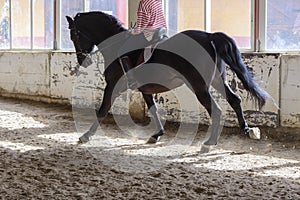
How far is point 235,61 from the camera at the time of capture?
497 centimetres

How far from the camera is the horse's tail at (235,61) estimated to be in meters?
4.95

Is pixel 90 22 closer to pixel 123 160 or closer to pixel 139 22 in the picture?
pixel 139 22

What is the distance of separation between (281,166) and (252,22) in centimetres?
197

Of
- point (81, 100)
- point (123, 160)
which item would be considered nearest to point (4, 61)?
point (81, 100)

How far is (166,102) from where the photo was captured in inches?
267

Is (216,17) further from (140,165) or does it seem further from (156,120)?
(140,165)

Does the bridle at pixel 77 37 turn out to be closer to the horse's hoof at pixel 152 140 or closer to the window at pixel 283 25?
the horse's hoof at pixel 152 140

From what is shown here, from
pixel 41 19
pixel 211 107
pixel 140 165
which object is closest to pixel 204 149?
pixel 211 107

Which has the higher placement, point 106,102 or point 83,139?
point 106,102

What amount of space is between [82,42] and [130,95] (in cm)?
150

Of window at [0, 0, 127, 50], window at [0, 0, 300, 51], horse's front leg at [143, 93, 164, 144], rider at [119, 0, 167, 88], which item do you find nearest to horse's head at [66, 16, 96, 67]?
rider at [119, 0, 167, 88]

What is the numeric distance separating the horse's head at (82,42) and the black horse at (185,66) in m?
0.06

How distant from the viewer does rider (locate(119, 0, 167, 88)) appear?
5270mm

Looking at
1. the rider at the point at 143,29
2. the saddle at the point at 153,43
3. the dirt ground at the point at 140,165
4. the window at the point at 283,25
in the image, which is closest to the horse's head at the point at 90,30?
the rider at the point at 143,29
